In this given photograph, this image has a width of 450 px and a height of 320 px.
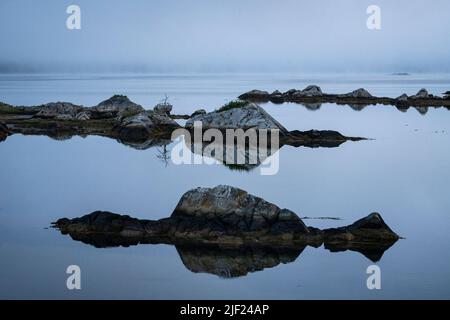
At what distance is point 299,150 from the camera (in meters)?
35.5

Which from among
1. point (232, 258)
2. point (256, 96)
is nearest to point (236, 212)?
point (232, 258)

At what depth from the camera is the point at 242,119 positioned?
38031 mm

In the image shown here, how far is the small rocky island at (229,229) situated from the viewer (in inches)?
750

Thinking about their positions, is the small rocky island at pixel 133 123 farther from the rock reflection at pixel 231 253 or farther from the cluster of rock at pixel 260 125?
the rock reflection at pixel 231 253

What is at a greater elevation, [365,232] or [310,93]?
[310,93]

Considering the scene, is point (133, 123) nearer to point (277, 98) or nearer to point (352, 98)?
point (277, 98)

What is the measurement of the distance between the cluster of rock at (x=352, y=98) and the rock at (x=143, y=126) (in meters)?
31.3

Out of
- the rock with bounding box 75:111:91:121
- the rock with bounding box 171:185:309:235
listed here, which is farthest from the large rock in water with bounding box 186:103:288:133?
the rock with bounding box 171:185:309:235

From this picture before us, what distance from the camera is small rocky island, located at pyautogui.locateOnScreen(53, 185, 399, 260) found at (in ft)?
62.5

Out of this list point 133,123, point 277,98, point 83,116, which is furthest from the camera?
point 277,98

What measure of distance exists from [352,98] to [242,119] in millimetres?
35712

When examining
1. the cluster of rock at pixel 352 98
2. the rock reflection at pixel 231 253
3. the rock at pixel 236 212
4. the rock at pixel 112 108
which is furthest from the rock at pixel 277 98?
the rock reflection at pixel 231 253

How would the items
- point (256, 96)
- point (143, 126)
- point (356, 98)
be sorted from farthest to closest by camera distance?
point (256, 96)
point (356, 98)
point (143, 126)

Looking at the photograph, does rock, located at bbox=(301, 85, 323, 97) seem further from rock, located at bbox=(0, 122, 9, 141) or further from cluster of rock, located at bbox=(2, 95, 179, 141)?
rock, located at bbox=(0, 122, 9, 141)
